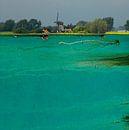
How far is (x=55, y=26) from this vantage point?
13.7 feet

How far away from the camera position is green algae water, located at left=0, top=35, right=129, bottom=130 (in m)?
3.58

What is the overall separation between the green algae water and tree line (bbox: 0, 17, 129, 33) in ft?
0.37

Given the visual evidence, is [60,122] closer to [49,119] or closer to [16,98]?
[49,119]

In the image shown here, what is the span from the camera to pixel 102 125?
3.65m

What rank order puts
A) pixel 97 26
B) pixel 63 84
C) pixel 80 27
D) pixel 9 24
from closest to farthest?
pixel 63 84 < pixel 9 24 < pixel 97 26 < pixel 80 27

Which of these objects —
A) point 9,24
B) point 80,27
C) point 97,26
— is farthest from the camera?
point 80,27

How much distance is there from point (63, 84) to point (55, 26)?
74 cm

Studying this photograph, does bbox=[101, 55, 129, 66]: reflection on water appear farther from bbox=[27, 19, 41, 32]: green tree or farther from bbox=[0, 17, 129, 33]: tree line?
bbox=[27, 19, 41, 32]: green tree

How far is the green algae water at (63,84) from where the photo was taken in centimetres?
358

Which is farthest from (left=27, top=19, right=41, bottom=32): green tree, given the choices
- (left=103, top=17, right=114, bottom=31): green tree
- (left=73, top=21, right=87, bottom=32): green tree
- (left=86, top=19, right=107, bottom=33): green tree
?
(left=103, top=17, right=114, bottom=31): green tree

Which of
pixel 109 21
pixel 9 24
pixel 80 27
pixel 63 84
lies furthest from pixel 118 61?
pixel 9 24

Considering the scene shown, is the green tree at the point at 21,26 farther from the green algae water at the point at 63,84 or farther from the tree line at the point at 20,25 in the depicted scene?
the green algae water at the point at 63,84

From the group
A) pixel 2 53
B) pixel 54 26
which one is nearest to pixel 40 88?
pixel 2 53

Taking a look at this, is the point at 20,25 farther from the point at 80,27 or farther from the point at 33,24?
the point at 80,27
